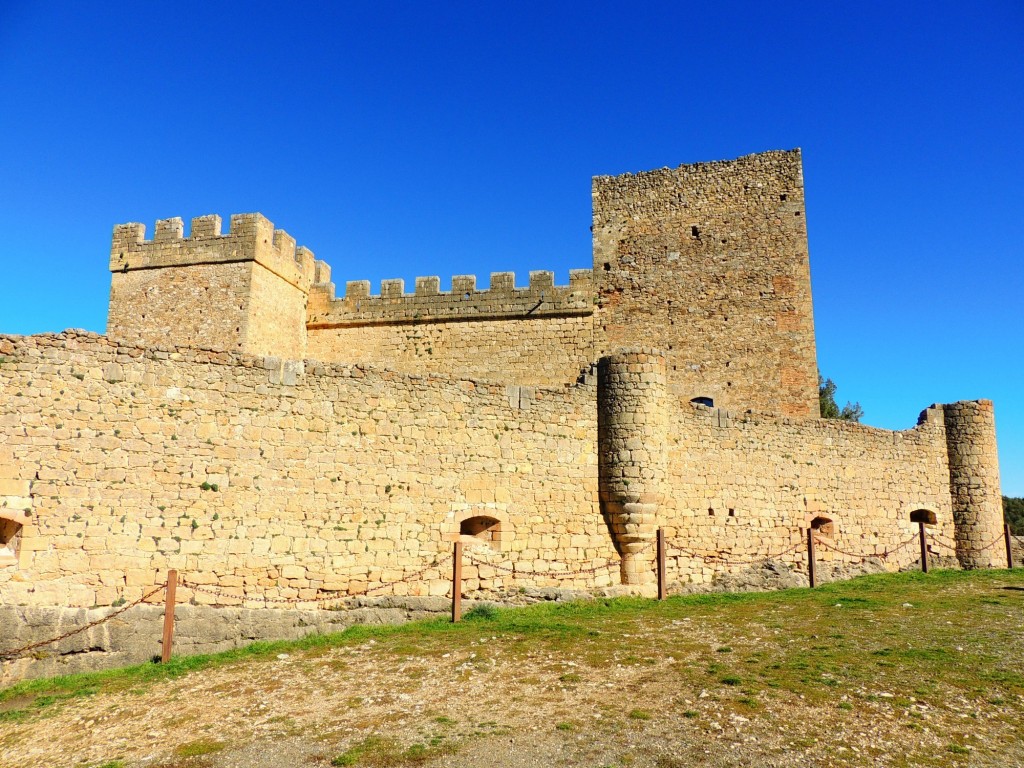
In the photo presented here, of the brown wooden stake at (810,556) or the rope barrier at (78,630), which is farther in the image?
the brown wooden stake at (810,556)

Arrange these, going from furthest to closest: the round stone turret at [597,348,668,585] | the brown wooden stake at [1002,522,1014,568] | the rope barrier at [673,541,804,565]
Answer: the brown wooden stake at [1002,522,1014,568] → the rope barrier at [673,541,804,565] → the round stone turret at [597,348,668,585]

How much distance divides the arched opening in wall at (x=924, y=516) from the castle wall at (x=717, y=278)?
2906 millimetres

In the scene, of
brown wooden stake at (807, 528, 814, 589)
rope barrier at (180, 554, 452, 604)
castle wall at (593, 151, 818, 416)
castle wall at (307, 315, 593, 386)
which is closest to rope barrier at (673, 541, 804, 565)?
brown wooden stake at (807, 528, 814, 589)

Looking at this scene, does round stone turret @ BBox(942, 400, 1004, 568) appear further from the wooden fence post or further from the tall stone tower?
the tall stone tower

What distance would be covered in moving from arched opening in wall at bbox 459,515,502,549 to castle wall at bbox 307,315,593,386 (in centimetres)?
691

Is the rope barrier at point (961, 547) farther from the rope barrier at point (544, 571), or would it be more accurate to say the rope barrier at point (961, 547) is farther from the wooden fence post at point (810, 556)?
the rope barrier at point (544, 571)

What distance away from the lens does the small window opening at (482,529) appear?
10.4 meters

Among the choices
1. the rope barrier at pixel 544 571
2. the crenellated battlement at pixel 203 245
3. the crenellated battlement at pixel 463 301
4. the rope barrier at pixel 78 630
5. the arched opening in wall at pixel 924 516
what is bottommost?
the rope barrier at pixel 78 630

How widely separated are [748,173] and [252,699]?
53.6 feet

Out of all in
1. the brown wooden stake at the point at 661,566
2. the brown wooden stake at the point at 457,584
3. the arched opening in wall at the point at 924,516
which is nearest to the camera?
the brown wooden stake at the point at 457,584

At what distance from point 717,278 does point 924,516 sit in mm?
7057

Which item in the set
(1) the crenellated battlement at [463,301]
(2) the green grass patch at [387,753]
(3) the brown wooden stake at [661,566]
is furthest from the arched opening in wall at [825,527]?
(2) the green grass patch at [387,753]

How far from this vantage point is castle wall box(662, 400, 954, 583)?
39.8 ft

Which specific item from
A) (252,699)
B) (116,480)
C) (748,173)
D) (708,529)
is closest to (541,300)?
(748,173)
